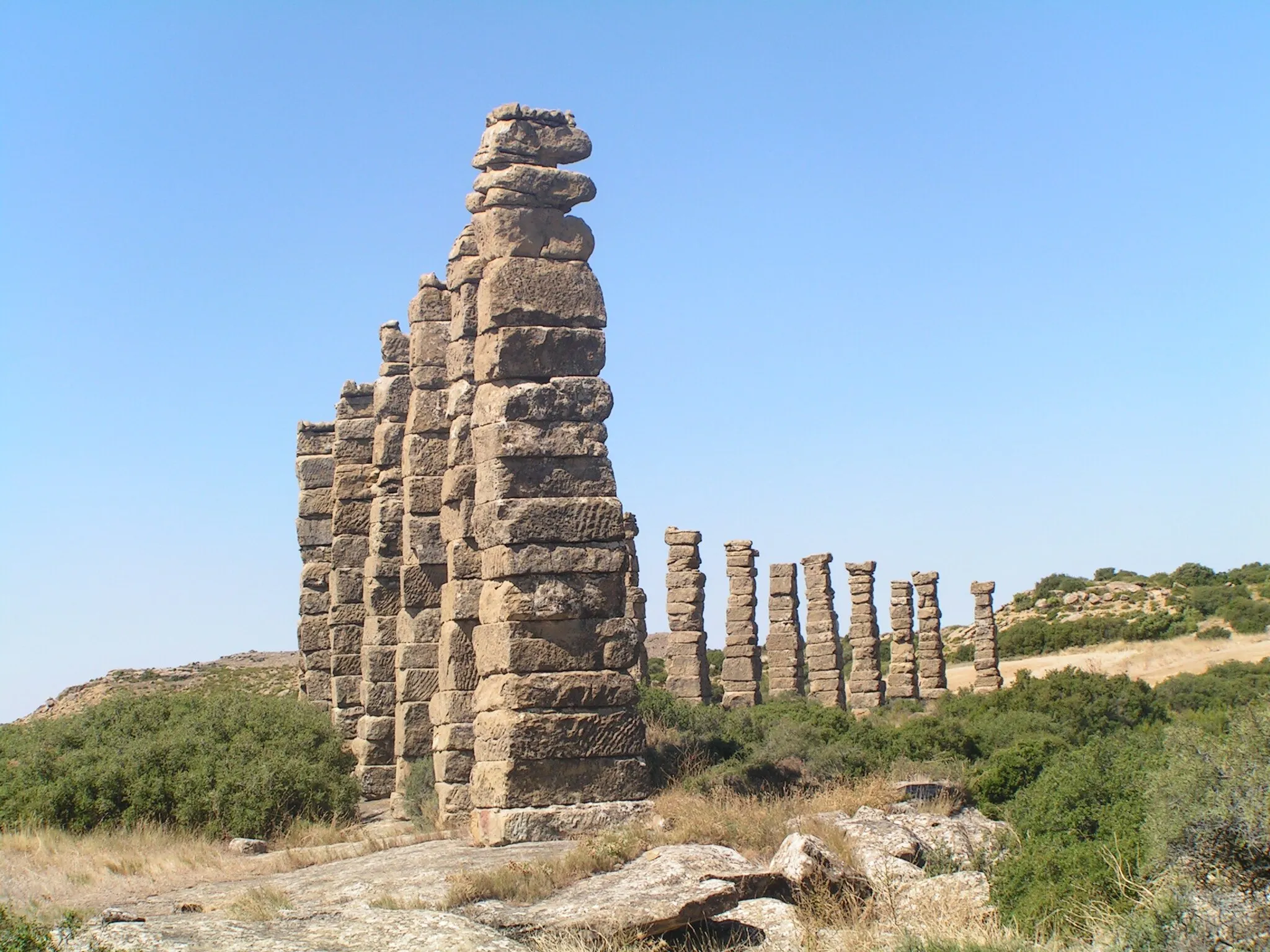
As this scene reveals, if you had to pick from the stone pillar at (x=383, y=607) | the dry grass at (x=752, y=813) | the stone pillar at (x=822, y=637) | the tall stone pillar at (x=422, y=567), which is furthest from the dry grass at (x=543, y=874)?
the stone pillar at (x=822, y=637)

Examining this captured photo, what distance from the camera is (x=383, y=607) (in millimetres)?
20906

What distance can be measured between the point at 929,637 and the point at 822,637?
4.77 m

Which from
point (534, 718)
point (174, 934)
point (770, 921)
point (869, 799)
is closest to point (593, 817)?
point (534, 718)

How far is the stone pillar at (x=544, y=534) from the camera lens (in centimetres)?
1280

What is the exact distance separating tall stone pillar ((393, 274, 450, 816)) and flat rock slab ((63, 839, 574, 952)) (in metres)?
5.95

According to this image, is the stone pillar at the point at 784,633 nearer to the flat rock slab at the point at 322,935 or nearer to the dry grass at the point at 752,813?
the dry grass at the point at 752,813

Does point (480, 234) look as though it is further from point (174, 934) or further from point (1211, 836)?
point (1211, 836)

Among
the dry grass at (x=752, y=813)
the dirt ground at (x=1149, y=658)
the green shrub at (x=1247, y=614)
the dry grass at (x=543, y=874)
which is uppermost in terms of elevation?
the green shrub at (x=1247, y=614)

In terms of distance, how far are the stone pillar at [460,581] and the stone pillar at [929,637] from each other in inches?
1033

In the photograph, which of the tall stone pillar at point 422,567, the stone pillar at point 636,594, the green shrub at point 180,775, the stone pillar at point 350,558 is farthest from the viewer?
the stone pillar at point 636,594

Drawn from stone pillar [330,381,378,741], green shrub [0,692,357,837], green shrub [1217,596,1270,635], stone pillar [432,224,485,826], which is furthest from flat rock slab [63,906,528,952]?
green shrub [1217,596,1270,635]

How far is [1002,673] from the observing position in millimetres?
49750

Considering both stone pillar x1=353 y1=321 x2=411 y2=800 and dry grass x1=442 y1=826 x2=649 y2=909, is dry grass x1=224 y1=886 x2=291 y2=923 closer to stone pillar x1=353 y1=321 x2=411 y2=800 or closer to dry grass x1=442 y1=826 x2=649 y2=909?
dry grass x1=442 y1=826 x2=649 y2=909

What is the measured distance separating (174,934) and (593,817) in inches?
176
